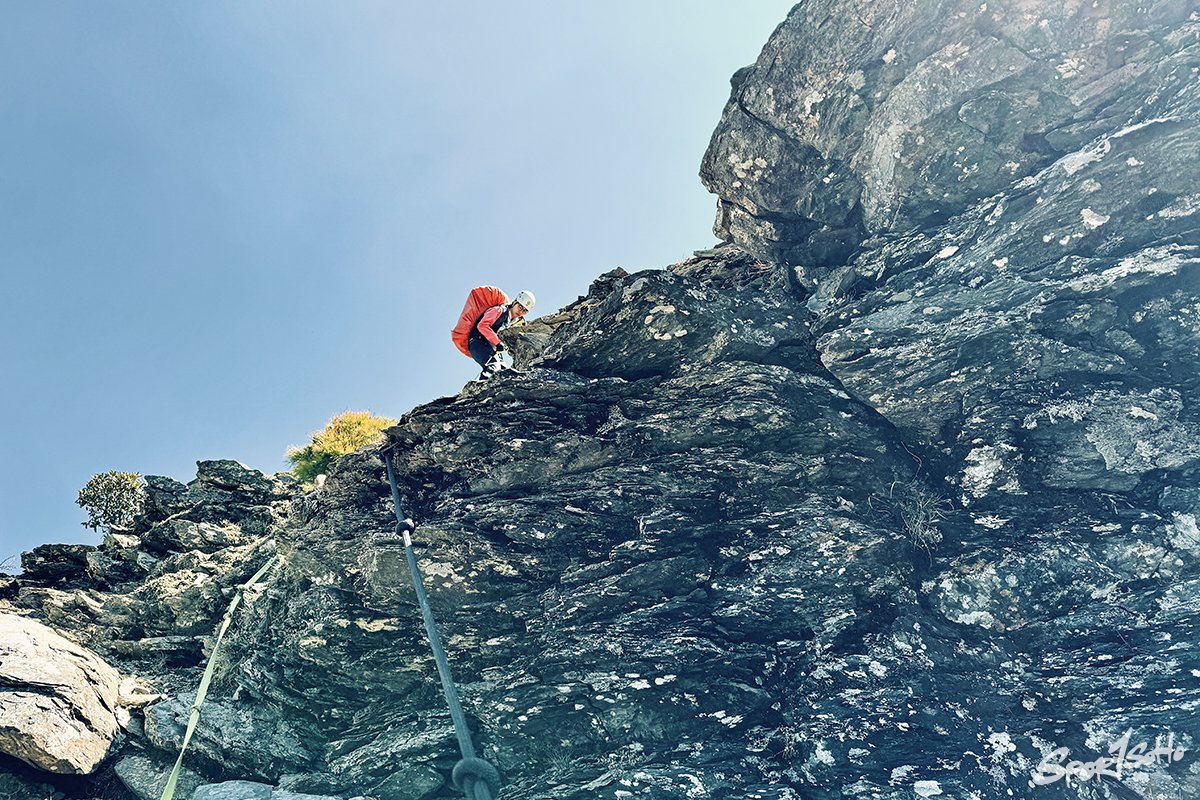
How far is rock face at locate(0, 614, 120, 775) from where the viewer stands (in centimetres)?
736

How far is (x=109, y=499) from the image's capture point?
1981 centimetres

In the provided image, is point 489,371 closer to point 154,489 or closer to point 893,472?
point 893,472

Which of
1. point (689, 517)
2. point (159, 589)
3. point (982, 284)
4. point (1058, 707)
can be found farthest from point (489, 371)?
point (1058, 707)

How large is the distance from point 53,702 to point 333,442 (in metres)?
10.7

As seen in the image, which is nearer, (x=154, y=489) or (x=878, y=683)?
(x=878, y=683)

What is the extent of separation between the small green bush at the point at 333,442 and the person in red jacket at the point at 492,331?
18.3ft

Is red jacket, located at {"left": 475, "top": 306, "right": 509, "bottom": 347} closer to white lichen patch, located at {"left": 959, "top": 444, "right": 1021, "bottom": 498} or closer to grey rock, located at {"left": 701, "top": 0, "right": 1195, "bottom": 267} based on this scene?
grey rock, located at {"left": 701, "top": 0, "right": 1195, "bottom": 267}

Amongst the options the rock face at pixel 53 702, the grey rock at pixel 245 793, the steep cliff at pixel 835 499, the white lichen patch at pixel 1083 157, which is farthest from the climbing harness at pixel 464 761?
the white lichen patch at pixel 1083 157

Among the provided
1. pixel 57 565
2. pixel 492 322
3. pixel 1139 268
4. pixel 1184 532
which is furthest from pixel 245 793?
pixel 1139 268

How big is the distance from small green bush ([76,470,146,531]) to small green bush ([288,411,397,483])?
6.01 meters

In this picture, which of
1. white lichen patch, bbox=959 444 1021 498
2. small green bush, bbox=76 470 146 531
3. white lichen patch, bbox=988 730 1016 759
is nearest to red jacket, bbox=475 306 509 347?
white lichen patch, bbox=959 444 1021 498

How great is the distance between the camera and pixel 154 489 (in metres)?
14.9

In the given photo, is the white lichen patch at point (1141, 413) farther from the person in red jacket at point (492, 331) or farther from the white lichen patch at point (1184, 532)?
the person in red jacket at point (492, 331)

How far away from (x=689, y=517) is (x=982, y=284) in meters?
4.74
